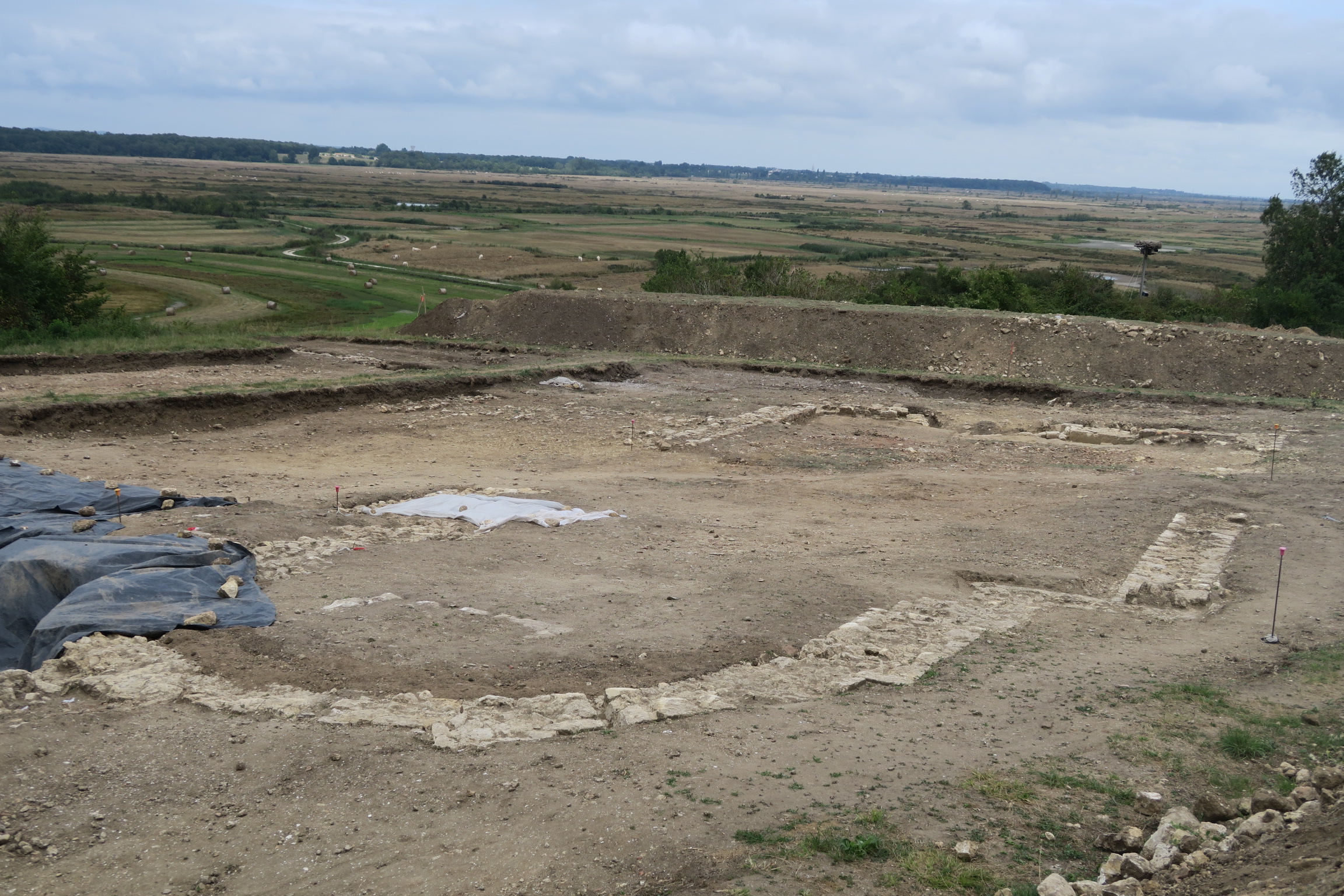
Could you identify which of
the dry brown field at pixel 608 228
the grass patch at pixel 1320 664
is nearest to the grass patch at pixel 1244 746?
the grass patch at pixel 1320 664

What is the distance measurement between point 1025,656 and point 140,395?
1758 centimetres

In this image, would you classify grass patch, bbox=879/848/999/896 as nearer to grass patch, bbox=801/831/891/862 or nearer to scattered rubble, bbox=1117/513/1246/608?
grass patch, bbox=801/831/891/862

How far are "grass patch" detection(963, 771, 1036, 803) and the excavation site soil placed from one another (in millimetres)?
33

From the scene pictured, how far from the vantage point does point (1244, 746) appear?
295 inches

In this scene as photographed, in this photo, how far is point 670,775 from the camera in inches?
272

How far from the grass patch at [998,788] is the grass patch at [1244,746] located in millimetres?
1829

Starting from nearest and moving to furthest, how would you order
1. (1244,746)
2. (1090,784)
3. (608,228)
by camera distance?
(1090,784) < (1244,746) < (608,228)

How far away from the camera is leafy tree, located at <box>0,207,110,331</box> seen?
31.0 m

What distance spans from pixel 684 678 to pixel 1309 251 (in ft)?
169

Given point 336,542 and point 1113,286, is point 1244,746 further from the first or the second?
point 1113,286

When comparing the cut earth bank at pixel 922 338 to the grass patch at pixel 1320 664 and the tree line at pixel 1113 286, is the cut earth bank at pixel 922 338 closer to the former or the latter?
the tree line at pixel 1113 286

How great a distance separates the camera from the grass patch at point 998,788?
22.1 ft

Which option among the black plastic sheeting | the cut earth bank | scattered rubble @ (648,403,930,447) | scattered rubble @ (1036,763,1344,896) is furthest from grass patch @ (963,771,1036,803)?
the cut earth bank

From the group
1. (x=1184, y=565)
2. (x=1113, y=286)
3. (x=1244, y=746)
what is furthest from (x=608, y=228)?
(x=1244, y=746)
